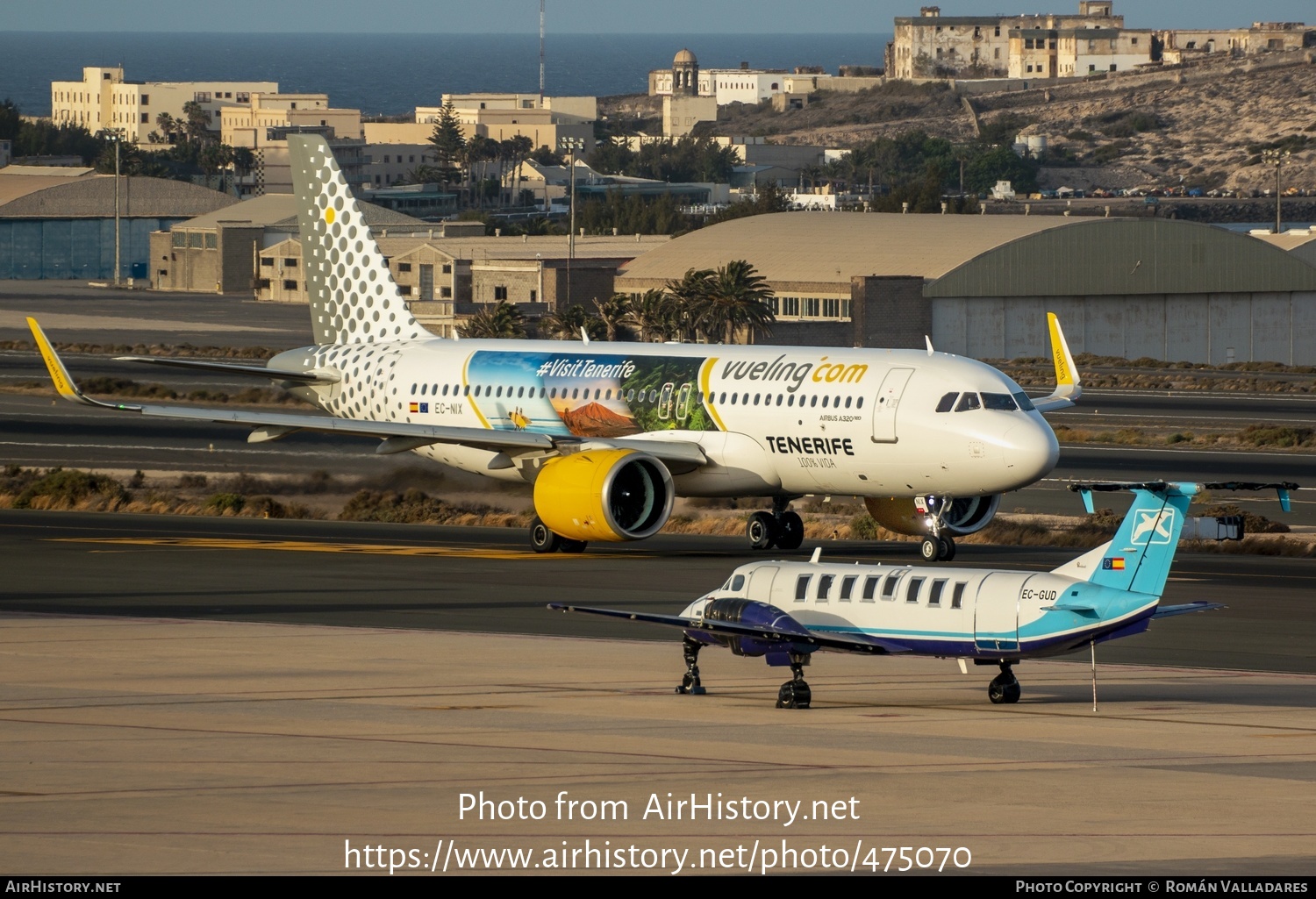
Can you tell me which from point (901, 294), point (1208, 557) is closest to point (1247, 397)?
point (901, 294)

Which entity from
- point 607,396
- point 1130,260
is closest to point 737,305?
point 1130,260

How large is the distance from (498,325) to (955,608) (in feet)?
300

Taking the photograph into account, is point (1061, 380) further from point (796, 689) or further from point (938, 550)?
point (796, 689)

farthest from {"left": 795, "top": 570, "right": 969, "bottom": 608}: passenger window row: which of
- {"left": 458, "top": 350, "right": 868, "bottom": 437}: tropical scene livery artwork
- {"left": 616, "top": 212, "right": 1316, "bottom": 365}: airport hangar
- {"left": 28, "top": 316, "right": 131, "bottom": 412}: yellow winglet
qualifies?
{"left": 616, "top": 212, "right": 1316, "bottom": 365}: airport hangar

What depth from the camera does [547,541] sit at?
44.5 m

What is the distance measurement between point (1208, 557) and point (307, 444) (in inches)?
1416

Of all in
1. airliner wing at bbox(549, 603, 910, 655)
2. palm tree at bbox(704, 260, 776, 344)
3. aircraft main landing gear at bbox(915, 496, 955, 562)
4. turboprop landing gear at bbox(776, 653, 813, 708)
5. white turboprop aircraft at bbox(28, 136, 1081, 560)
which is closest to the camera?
airliner wing at bbox(549, 603, 910, 655)

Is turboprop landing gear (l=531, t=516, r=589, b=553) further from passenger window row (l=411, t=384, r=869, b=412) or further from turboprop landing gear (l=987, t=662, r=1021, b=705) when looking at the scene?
turboprop landing gear (l=987, t=662, r=1021, b=705)

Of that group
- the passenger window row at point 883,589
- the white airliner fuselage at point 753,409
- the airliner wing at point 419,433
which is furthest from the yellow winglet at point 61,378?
the passenger window row at point 883,589

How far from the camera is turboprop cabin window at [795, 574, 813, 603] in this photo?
26.6 meters

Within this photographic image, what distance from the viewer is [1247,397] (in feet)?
336

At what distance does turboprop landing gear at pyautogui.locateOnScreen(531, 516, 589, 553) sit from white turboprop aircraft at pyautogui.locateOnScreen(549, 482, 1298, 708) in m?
17.4

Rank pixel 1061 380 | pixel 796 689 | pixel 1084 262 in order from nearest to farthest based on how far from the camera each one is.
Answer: pixel 796 689
pixel 1061 380
pixel 1084 262
